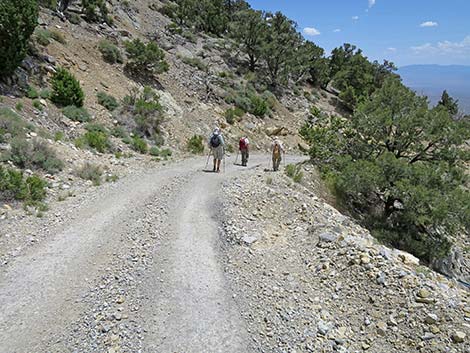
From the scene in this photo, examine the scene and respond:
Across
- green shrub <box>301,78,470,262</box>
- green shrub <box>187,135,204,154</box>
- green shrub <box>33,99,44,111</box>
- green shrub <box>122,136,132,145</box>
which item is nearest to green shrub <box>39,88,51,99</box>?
green shrub <box>33,99,44,111</box>

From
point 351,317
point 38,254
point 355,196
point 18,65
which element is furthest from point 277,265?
point 18,65

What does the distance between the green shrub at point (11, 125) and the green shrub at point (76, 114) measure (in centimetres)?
329

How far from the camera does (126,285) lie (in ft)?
23.0

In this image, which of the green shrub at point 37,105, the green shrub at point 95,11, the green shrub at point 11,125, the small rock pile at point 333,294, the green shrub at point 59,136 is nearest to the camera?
the small rock pile at point 333,294

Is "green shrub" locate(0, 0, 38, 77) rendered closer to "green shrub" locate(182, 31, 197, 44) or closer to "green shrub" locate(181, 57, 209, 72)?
"green shrub" locate(181, 57, 209, 72)

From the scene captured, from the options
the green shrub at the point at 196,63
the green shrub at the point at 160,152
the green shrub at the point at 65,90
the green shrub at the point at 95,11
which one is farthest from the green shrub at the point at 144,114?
the green shrub at the point at 196,63

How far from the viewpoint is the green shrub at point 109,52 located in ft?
78.1

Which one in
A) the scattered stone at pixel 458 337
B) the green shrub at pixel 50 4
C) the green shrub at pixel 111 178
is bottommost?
the scattered stone at pixel 458 337

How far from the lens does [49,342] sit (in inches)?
221

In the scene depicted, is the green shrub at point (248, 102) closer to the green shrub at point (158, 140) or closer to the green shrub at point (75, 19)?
the green shrub at point (158, 140)

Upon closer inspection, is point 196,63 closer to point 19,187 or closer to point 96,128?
point 96,128

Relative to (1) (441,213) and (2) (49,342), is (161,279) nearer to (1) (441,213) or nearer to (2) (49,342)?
(2) (49,342)

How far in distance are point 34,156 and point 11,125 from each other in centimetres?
190

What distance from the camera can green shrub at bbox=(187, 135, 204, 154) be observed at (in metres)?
21.0
